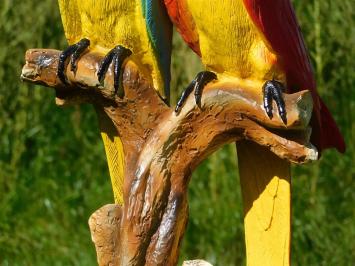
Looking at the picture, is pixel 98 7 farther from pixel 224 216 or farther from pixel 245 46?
pixel 224 216

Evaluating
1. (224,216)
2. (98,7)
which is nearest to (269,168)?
(98,7)

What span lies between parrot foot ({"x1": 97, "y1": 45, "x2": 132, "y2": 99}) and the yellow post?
21 cm

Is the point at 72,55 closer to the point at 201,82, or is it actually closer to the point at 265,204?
the point at 201,82

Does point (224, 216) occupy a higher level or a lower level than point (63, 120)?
lower

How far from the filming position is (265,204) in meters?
1.74

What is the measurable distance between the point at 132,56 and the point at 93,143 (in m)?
1.78

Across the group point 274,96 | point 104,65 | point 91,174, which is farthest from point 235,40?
point 91,174

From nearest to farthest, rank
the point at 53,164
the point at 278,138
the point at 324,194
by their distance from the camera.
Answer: the point at 278,138, the point at 324,194, the point at 53,164

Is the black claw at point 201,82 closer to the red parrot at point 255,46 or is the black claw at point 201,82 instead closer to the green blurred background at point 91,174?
the red parrot at point 255,46

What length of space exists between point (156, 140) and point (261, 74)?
8.1 inches

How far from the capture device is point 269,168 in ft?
5.67

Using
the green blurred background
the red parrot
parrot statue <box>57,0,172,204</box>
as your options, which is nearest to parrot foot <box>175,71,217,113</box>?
the red parrot

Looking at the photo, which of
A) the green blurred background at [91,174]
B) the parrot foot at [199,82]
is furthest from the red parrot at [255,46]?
the green blurred background at [91,174]

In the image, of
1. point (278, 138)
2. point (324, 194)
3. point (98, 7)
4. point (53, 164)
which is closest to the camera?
point (278, 138)
